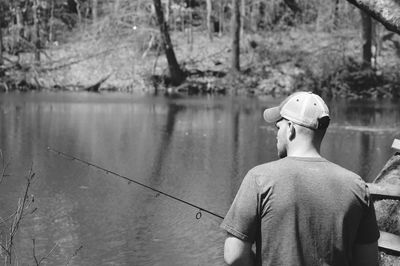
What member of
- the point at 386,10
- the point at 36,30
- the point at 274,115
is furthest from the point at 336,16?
the point at 274,115

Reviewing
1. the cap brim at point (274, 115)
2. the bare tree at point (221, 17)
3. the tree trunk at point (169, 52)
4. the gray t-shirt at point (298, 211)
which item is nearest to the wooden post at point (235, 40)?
the tree trunk at point (169, 52)

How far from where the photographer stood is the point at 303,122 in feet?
8.57

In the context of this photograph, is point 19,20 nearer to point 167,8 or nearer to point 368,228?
point 167,8

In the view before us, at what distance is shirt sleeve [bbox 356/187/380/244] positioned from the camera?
2655 millimetres

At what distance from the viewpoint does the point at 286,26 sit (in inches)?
1510

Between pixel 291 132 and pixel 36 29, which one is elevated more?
pixel 36 29

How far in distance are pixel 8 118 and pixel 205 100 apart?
10312 millimetres

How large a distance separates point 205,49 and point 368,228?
1311 inches

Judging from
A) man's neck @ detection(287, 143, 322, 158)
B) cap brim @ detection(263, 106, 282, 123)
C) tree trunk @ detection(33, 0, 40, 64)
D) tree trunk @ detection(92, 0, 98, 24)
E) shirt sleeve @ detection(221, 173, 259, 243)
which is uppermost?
tree trunk @ detection(92, 0, 98, 24)

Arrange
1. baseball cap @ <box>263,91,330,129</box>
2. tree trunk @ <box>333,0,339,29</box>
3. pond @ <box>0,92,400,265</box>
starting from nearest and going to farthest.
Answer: baseball cap @ <box>263,91,330,129</box>, pond @ <box>0,92,400,265</box>, tree trunk @ <box>333,0,339,29</box>

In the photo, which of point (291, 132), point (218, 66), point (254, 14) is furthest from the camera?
point (254, 14)

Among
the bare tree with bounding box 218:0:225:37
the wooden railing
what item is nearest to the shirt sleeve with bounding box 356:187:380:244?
the wooden railing

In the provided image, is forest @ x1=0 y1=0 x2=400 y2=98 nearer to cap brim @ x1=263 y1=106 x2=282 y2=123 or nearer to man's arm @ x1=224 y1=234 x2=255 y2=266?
cap brim @ x1=263 y1=106 x2=282 y2=123

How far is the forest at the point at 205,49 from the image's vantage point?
30578mm
